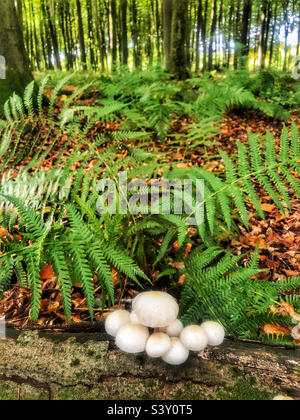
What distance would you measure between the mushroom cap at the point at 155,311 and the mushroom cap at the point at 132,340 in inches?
1.8

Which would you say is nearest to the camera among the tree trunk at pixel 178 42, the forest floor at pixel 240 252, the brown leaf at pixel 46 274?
the forest floor at pixel 240 252

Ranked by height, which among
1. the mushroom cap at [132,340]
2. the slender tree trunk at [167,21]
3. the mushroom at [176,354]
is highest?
the slender tree trunk at [167,21]

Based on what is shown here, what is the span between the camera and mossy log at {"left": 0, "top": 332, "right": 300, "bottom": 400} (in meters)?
1.08

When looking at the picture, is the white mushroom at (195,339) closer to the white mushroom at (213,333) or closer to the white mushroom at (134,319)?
the white mushroom at (213,333)

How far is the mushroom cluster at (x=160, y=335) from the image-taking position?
3.70 ft

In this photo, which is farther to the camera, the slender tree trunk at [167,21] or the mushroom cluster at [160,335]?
the slender tree trunk at [167,21]

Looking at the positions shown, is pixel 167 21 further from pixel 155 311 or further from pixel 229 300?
pixel 155 311

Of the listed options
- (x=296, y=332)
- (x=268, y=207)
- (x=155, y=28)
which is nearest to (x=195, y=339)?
(x=296, y=332)

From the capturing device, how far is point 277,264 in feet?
8.59

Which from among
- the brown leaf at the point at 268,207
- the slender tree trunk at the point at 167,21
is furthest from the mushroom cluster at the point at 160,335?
the slender tree trunk at the point at 167,21

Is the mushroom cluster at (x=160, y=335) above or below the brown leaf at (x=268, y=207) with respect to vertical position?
above

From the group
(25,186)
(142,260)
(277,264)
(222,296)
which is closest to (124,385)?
(222,296)

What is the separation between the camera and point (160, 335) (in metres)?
1.15

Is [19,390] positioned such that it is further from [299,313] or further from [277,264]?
[277,264]
